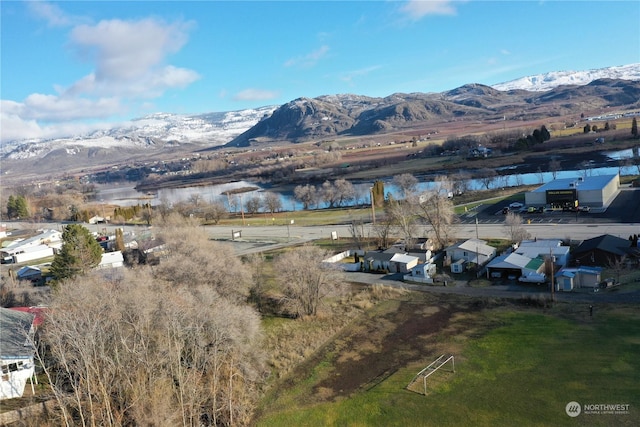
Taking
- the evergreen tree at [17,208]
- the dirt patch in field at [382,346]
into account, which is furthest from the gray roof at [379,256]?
the evergreen tree at [17,208]

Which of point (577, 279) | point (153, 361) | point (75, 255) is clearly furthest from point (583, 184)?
point (75, 255)

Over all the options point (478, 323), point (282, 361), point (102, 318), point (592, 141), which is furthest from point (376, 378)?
point (592, 141)

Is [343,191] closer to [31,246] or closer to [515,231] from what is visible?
[515,231]

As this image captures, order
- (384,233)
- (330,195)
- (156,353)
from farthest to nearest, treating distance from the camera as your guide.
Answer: (330,195) → (384,233) → (156,353)

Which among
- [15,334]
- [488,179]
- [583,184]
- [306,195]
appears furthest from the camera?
[306,195]

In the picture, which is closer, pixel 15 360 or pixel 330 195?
pixel 15 360

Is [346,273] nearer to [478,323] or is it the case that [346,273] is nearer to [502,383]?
[478,323]

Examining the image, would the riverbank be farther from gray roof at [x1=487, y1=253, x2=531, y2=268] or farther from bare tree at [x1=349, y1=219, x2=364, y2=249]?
gray roof at [x1=487, y1=253, x2=531, y2=268]

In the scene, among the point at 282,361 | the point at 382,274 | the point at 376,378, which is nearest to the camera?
the point at 376,378
